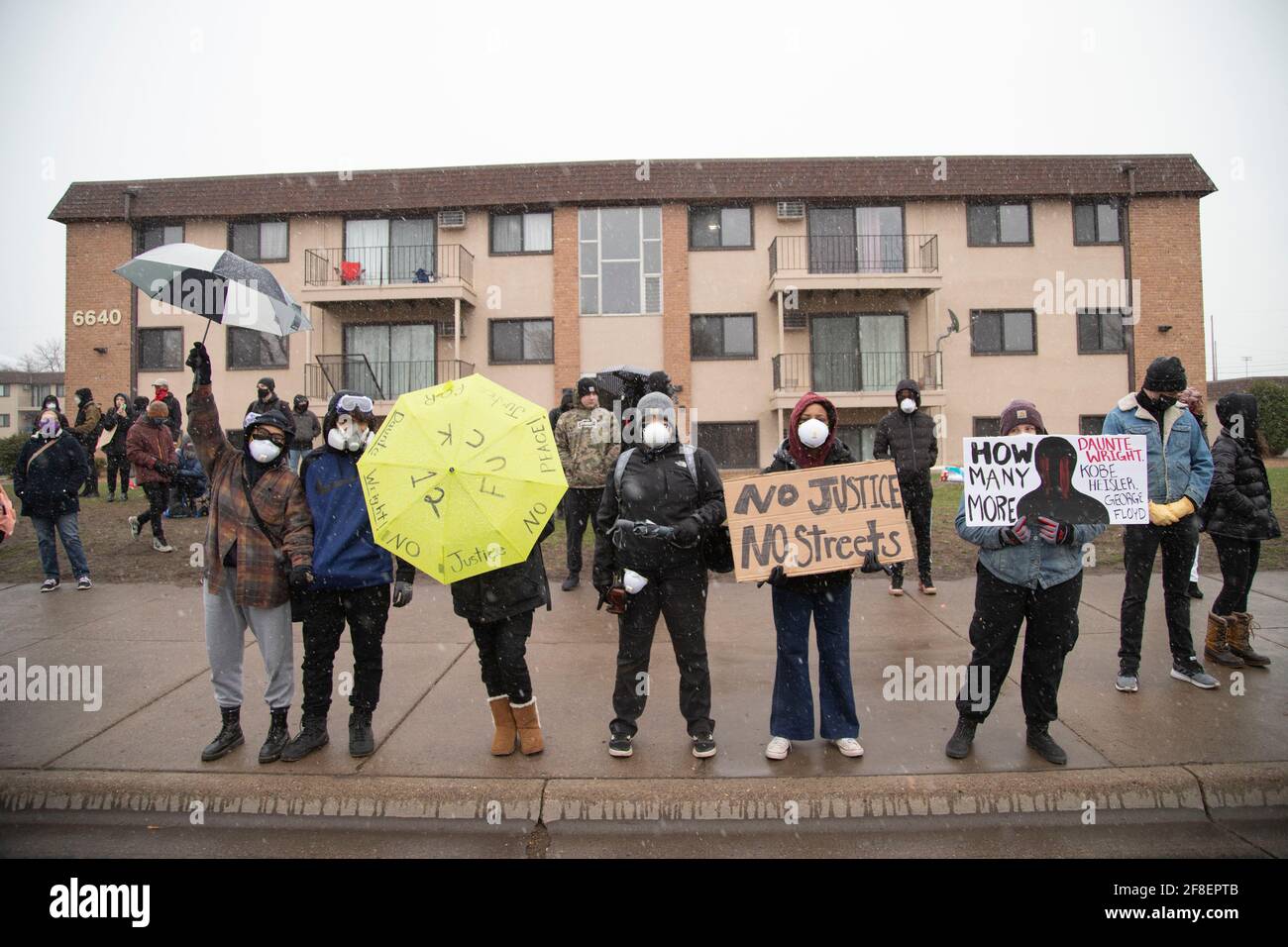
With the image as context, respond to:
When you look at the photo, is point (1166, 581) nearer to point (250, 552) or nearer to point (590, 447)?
point (590, 447)

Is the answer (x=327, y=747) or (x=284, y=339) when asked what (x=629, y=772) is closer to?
(x=327, y=747)

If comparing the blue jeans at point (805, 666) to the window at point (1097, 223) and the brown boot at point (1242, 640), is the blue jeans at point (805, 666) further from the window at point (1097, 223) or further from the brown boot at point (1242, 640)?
the window at point (1097, 223)

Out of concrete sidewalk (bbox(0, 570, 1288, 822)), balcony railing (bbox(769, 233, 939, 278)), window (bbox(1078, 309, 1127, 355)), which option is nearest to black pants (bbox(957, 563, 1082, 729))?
concrete sidewalk (bbox(0, 570, 1288, 822))

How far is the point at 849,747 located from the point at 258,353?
2177 cm

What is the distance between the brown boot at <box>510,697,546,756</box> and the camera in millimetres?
3992

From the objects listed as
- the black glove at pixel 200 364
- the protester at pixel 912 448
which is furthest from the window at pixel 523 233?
the black glove at pixel 200 364

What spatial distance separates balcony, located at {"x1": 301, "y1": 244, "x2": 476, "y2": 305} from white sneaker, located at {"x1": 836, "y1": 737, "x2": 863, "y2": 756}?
59.9 ft

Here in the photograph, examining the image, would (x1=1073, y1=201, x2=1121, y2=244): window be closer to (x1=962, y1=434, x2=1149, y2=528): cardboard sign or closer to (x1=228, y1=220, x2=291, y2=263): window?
(x1=962, y1=434, x2=1149, y2=528): cardboard sign

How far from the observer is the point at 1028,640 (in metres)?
3.97

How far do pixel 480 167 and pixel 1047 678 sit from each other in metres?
20.7

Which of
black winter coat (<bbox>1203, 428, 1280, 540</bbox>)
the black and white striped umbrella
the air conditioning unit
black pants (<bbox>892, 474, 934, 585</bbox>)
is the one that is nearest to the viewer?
the black and white striped umbrella
